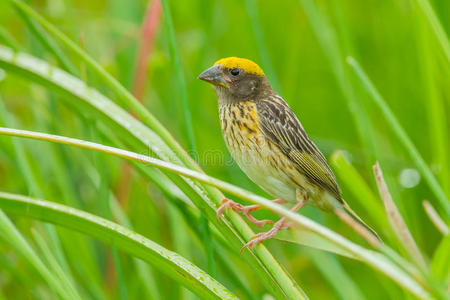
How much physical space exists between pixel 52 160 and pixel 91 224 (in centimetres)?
115

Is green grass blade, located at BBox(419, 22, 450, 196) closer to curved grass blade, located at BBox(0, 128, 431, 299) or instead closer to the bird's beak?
the bird's beak

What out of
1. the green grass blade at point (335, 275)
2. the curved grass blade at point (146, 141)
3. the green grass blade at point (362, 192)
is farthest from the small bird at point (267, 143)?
the green grass blade at point (362, 192)

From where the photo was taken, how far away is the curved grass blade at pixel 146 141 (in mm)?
1709

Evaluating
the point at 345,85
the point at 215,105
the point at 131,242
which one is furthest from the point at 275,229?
the point at 215,105

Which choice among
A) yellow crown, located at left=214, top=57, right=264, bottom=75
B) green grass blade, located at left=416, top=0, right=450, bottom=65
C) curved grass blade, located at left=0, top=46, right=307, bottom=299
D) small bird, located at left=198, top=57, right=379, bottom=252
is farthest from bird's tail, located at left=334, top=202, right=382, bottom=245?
yellow crown, located at left=214, top=57, right=264, bottom=75

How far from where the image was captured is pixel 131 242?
1.67 meters

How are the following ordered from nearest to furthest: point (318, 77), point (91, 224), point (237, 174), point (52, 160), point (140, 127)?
point (91, 224), point (140, 127), point (52, 160), point (237, 174), point (318, 77)

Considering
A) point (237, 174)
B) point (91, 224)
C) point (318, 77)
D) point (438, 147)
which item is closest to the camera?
point (91, 224)

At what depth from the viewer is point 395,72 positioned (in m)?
4.26

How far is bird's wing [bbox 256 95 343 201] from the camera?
2.76 meters

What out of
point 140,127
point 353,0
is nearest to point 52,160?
point 140,127

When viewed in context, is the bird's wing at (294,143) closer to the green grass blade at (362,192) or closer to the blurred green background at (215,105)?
the blurred green background at (215,105)

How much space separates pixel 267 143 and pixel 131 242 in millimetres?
1229

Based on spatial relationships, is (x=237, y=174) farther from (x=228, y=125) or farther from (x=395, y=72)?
(x=395, y=72)
